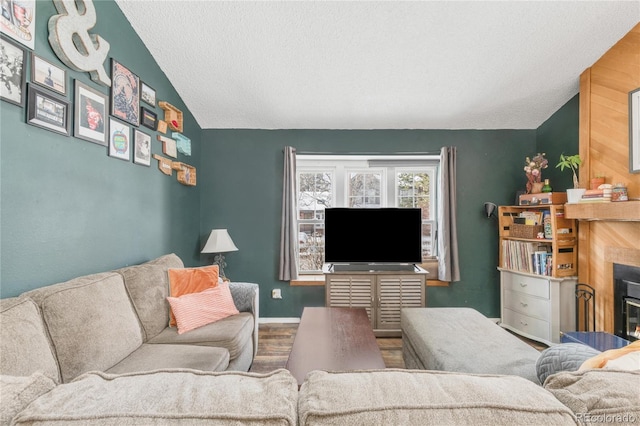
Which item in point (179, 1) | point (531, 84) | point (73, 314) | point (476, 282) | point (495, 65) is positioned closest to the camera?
point (73, 314)

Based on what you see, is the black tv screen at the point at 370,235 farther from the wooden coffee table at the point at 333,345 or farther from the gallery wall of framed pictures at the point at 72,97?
the gallery wall of framed pictures at the point at 72,97

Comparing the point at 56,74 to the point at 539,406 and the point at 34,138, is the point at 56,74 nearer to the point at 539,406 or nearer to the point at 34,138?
the point at 34,138

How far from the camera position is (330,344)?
75.3 inches

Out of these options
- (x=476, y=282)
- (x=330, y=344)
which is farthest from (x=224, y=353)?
(x=476, y=282)

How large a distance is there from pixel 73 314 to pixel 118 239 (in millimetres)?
907

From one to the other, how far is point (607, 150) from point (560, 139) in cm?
72

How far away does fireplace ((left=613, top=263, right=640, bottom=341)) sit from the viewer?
2.44 meters

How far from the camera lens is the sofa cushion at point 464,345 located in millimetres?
1556

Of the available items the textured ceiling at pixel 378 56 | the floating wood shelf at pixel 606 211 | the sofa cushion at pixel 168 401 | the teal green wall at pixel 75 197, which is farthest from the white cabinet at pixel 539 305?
the teal green wall at pixel 75 197

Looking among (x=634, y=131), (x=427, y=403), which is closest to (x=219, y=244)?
(x=427, y=403)

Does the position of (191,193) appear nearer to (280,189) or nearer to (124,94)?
(280,189)

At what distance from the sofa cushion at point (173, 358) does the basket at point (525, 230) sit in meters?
3.24

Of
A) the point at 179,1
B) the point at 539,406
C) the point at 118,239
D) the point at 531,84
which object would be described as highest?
the point at 179,1

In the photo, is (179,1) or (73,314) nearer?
(73,314)
